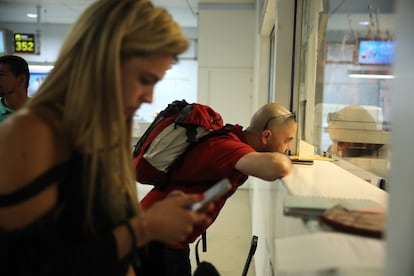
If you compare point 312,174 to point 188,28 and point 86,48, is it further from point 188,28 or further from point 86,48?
point 188,28

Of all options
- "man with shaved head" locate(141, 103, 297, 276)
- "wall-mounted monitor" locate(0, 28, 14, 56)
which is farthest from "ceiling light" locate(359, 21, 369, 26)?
"wall-mounted monitor" locate(0, 28, 14, 56)

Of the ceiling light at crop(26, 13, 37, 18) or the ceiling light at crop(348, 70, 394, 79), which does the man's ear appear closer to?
the ceiling light at crop(348, 70, 394, 79)

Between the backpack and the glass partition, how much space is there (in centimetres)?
51

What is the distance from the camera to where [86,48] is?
0.84 metres

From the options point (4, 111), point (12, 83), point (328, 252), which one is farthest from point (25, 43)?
point (328, 252)

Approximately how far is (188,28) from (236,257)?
625 cm

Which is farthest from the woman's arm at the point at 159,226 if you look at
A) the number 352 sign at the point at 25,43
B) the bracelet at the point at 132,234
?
the number 352 sign at the point at 25,43

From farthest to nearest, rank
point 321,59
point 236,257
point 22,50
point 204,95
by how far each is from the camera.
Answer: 1. point 22,50
2. point 204,95
3. point 236,257
4. point 321,59

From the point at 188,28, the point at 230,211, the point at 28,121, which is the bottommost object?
the point at 230,211

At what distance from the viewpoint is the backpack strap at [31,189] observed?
0.74 metres

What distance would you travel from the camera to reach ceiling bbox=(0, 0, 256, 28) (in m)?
6.82

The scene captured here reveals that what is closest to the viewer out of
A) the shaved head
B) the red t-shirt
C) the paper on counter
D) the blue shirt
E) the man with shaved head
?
the paper on counter

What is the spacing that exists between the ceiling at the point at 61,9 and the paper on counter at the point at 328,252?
20.5ft

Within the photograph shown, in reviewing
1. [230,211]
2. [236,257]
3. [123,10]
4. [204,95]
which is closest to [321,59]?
[123,10]
